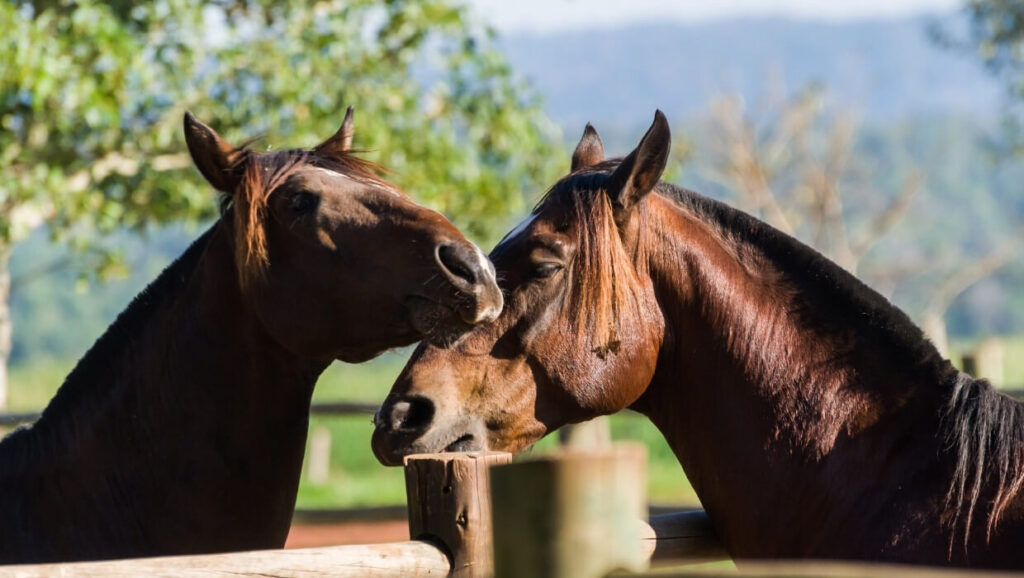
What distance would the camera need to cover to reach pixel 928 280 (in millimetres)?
81125

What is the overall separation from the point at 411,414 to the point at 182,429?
1.97 feet

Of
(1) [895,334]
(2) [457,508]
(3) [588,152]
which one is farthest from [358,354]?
(1) [895,334]

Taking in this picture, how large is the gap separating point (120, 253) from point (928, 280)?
7712 centimetres

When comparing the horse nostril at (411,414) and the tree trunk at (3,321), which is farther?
the tree trunk at (3,321)

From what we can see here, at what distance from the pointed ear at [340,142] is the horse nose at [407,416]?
85 centimetres

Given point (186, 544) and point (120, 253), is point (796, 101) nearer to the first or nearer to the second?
point (120, 253)

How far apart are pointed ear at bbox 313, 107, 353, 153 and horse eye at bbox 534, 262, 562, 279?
2.54ft

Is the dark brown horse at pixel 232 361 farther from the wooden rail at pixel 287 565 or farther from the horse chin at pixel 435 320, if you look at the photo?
the wooden rail at pixel 287 565

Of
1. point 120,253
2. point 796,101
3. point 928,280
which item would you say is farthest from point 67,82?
point 928,280

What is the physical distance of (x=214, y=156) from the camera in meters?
3.41

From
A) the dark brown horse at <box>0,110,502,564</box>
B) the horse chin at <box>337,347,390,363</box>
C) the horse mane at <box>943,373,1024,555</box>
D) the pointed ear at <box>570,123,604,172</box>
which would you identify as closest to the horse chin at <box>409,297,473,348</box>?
the dark brown horse at <box>0,110,502,564</box>

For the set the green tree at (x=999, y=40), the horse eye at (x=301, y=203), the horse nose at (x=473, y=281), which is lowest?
the horse nose at (x=473, y=281)

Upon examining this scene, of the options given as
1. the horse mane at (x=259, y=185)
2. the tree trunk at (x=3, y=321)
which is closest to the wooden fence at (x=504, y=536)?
the horse mane at (x=259, y=185)

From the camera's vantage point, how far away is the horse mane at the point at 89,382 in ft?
10.8
